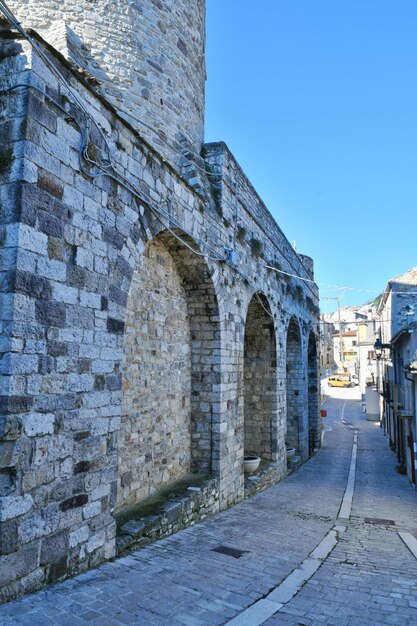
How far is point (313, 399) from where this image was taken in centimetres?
1925

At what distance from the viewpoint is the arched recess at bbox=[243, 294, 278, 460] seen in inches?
441

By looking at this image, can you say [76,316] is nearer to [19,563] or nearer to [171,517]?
[19,563]

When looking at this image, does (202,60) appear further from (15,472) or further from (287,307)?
(15,472)

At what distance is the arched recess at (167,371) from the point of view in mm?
5934

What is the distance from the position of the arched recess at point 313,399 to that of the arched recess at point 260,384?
7240 mm

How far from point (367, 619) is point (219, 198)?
6.67 m

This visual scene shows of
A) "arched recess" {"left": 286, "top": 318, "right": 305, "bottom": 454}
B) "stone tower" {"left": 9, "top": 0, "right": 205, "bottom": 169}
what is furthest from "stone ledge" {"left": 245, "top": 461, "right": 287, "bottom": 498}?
"stone tower" {"left": 9, "top": 0, "right": 205, "bottom": 169}

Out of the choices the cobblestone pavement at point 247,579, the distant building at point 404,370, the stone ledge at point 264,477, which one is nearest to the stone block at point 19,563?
the cobblestone pavement at point 247,579

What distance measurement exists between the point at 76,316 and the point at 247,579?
311 centimetres

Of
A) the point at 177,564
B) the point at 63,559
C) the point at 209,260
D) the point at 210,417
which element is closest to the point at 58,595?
the point at 63,559

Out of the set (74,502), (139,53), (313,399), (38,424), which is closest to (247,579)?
(74,502)

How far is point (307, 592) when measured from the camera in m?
Result: 4.23

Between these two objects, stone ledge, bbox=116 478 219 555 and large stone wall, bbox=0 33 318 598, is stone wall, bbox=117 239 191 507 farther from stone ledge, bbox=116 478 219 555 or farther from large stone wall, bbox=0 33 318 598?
stone ledge, bbox=116 478 219 555

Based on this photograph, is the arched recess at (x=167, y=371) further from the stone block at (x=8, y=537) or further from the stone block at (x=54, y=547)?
the stone block at (x=8, y=537)
